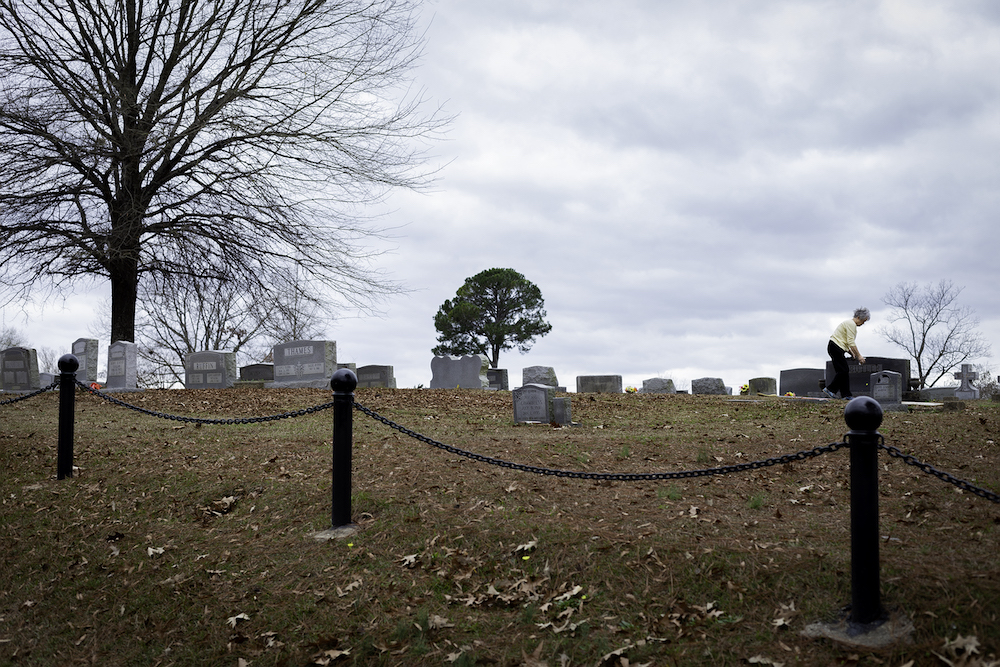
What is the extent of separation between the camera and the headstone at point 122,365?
65.7ft

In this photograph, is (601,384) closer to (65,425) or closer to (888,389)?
(888,389)

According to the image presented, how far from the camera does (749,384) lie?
2684 centimetres

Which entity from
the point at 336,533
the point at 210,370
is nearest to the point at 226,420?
the point at 336,533

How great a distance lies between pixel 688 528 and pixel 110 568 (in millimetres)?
4599

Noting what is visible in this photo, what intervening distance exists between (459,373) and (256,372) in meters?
6.96

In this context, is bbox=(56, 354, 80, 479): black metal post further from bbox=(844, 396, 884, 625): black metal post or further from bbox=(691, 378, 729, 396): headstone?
bbox=(691, 378, 729, 396): headstone

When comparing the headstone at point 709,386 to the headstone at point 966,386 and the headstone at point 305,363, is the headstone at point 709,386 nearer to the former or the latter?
the headstone at point 966,386

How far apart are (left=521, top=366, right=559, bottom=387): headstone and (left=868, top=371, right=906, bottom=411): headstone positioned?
12177 mm

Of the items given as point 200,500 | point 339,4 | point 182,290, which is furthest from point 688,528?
point 182,290

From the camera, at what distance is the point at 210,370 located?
70.9ft

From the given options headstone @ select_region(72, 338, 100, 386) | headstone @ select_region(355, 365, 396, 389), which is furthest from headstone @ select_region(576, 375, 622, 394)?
headstone @ select_region(72, 338, 100, 386)

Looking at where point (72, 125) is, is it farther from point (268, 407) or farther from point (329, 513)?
point (329, 513)

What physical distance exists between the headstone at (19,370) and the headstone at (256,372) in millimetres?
6056

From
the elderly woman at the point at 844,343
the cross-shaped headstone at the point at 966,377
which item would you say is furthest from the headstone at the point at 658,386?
the elderly woman at the point at 844,343
